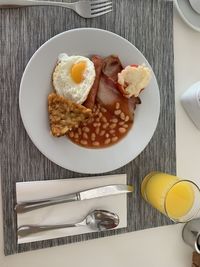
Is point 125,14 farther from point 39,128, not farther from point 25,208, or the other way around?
point 25,208

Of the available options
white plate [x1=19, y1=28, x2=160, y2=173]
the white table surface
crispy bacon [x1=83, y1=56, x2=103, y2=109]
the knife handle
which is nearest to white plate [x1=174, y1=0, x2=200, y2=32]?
the white table surface

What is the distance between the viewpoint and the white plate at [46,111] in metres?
0.95

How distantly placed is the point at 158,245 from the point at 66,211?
0.32 metres

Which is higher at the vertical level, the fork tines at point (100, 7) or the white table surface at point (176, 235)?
the fork tines at point (100, 7)

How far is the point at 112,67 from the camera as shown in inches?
40.1

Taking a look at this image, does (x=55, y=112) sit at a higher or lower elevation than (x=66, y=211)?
higher

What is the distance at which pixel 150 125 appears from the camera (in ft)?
3.48

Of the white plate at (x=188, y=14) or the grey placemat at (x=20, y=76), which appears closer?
the grey placemat at (x=20, y=76)

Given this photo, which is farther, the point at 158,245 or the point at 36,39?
the point at 158,245

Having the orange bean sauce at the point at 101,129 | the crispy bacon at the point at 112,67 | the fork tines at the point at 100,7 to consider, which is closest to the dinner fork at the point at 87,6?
the fork tines at the point at 100,7

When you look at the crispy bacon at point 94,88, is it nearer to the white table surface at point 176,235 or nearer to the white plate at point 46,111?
the white plate at point 46,111

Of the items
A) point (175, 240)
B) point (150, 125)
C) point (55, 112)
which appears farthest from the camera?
point (175, 240)

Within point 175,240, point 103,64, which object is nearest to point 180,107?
point 103,64

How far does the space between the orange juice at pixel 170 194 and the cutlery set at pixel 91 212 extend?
0.06m
